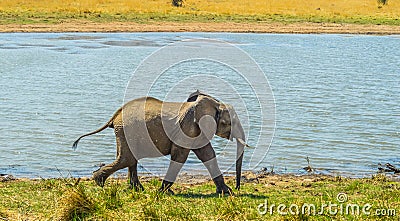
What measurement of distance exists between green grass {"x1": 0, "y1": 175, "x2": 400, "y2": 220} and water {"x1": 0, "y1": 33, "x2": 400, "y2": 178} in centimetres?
166

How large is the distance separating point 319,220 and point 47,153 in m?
6.82

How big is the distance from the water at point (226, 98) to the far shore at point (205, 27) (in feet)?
19.6

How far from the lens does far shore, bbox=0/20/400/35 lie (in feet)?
132

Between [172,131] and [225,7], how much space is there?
5286 centimetres

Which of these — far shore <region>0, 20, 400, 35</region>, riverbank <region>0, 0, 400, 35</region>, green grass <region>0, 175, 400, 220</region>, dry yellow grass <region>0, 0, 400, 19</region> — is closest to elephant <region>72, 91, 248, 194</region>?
green grass <region>0, 175, 400, 220</region>

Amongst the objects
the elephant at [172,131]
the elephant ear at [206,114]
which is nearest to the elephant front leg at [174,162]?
the elephant at [172,131]

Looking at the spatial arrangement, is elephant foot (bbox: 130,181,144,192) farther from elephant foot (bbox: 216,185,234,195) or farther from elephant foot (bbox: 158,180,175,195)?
elephant foot (bbox: 216,185,234,195)

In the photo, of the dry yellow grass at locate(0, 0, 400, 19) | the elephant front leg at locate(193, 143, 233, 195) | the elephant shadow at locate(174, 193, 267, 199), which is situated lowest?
the dry yellow grass at locate(0, 0, 400, 19)

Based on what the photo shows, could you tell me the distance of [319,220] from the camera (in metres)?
6.79

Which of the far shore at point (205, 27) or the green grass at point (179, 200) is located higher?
the green grass at point (179, 200)

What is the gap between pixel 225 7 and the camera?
60656 mm

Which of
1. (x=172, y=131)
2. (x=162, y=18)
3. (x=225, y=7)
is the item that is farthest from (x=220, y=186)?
(x=225, y=7)

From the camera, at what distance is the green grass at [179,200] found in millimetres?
6961

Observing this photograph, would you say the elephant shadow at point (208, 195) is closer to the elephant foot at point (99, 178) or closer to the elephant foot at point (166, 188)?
the elephant foot at point (166, 188)
